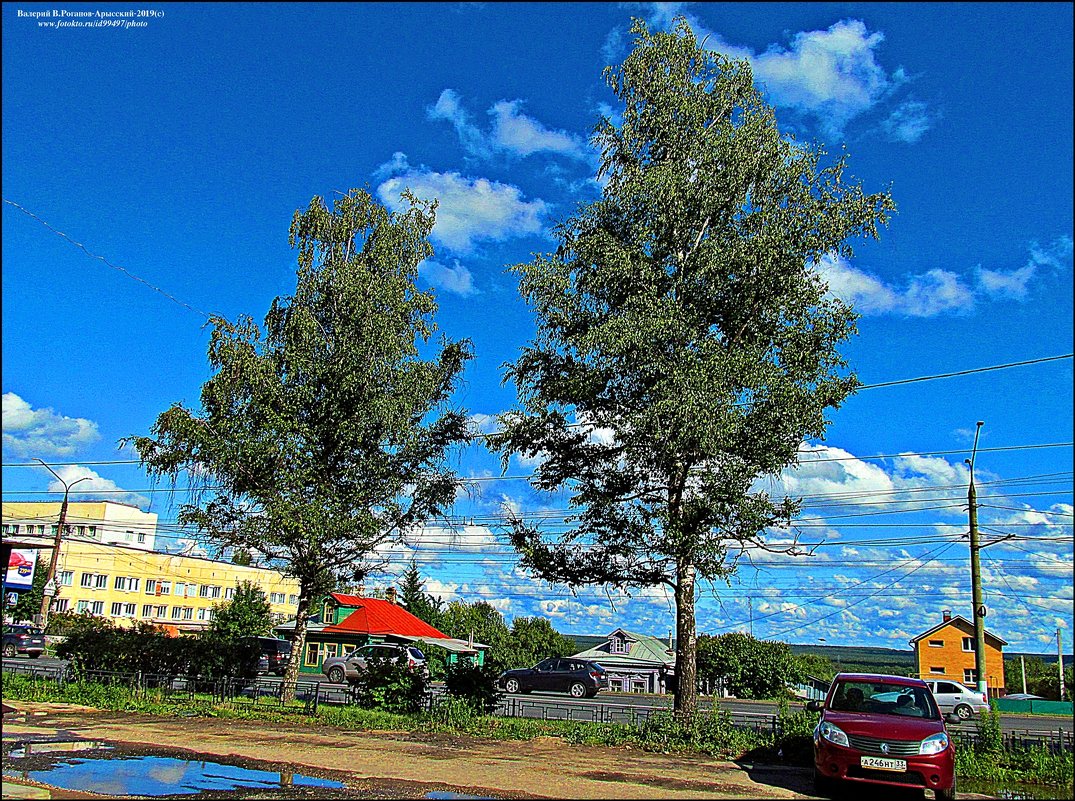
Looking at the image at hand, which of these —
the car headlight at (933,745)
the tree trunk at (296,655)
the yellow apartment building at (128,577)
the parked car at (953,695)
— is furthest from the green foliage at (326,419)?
the yellow apartment building at (128,577)

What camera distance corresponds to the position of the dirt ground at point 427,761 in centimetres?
1165

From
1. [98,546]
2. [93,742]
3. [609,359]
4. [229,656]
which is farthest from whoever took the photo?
[98,546]

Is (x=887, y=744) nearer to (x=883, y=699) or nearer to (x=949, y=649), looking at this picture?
(x=883, y=699)

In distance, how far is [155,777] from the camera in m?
11.8

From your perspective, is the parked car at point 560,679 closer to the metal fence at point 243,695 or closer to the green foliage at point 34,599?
the metal fence at point 243,695

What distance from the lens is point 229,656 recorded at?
2455cm

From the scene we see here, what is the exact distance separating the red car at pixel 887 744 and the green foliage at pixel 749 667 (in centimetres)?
A: 3231

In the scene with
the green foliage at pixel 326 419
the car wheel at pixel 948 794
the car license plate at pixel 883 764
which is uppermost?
the green foliage at pixel 326 419

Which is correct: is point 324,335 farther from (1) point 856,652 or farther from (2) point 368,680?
(1) point 856,652

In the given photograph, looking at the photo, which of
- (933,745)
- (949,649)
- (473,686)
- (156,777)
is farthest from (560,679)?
(949,649)

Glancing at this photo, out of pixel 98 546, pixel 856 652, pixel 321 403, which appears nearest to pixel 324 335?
pixel 321 403

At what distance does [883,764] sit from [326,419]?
1601cm

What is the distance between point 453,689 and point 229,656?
28.5 feet

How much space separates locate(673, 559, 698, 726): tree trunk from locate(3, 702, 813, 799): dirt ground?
1.81 meters
